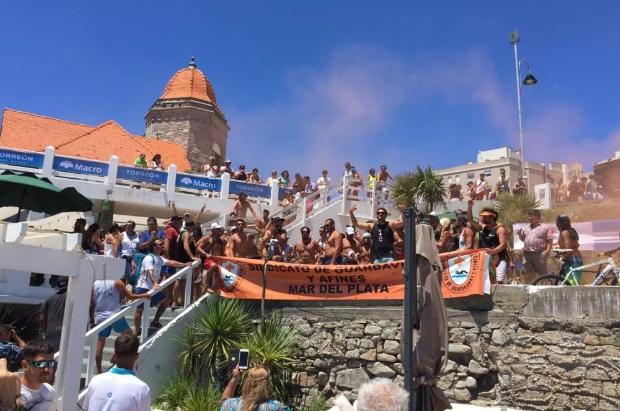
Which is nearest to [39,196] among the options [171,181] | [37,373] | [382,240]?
[37,373]

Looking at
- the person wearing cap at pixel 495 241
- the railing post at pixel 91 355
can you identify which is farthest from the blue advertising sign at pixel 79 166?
the person wearing cap at pixel 495 241

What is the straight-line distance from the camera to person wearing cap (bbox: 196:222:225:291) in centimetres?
1069

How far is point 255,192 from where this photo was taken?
19438 mm

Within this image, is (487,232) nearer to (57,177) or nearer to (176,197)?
(176,197)

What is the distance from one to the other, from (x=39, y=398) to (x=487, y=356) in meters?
6.49

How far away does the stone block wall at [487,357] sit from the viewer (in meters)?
7.59

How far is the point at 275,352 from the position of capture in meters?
9.41

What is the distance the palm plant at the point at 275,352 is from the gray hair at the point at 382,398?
5764 millimetres

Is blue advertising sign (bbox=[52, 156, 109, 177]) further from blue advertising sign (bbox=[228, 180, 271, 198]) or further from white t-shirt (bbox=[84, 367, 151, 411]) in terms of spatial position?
white t-shirt (bbox=[84, 367, 151, 411])

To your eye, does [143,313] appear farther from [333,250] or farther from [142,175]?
[142,175]

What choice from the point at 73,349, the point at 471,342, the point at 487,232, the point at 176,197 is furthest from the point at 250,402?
the point at 176,197

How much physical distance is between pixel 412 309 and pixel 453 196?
17.4m

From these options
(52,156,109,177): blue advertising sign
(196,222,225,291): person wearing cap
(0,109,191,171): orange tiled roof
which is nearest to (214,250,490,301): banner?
(196,222,225,291): person wearing cap

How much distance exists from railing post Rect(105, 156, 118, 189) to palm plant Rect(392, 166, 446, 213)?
9.38 metres
